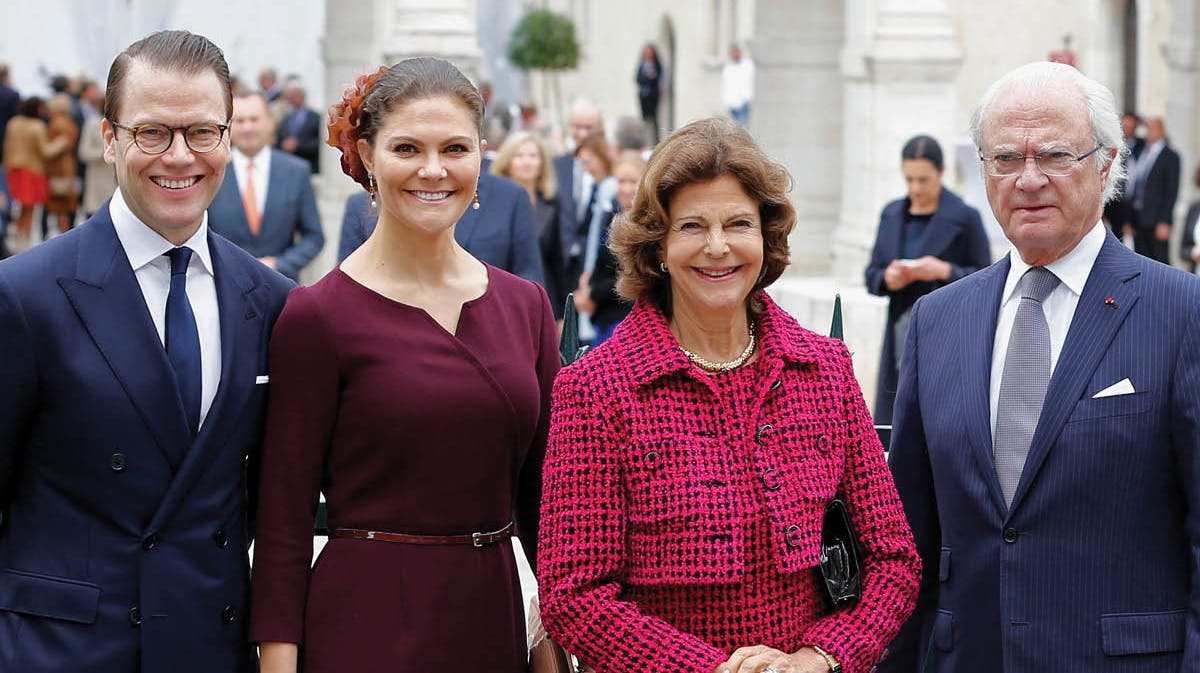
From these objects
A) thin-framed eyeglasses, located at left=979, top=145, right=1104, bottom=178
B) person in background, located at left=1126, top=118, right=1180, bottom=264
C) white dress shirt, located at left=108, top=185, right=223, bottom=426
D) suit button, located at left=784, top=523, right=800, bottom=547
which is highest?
thin-framed eyeglasses, located at left=979, top=145, right=1104, bottom=178

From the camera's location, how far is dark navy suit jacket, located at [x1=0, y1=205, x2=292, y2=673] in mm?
3600

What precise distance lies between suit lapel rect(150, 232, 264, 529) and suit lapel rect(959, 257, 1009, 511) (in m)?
1.45

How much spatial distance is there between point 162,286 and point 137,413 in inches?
11.6

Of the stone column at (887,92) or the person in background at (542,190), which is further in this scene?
the stone column at (887,92)

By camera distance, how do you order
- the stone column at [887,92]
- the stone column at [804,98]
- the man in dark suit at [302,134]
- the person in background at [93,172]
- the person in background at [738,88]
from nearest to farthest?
the stone column at [887,92] < the stone column at [804,98] < the man in dark suit at [302,134] < the person in background at [93,172] < the person in background at [738,88]

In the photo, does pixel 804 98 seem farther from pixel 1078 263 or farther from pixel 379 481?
pixel 379 481

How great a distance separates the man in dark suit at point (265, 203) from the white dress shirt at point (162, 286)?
5336mm

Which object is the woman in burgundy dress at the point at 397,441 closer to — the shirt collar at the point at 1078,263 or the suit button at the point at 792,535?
the suit button at the point at 792,535

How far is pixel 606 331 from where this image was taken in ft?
31.7

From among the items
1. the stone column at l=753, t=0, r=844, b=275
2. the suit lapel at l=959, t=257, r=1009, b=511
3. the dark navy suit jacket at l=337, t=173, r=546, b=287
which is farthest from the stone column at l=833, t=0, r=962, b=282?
the suit lapel at l=959, t=257, r=1009, b=511

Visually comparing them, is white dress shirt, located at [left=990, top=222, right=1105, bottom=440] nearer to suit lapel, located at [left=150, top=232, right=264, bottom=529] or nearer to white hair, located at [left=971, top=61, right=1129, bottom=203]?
white hair, located at [left=971, top=61, right=1129, bottom=203]

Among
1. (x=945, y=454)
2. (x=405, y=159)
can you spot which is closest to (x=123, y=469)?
(x=405, y=159)

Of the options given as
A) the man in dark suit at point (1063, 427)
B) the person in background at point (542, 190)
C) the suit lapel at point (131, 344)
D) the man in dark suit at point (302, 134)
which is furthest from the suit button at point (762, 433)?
the man in dark suit at point (302, 134)

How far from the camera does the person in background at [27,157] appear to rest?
822 inches
